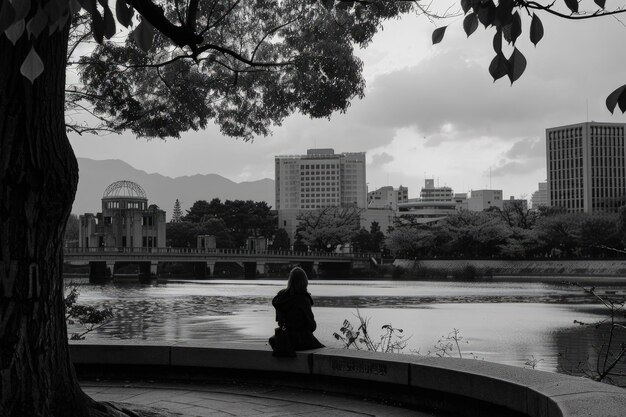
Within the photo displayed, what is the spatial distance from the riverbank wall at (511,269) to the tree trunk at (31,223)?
66.2 meters

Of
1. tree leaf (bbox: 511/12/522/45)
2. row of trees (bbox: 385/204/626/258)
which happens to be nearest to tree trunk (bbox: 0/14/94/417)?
tree leaf (bbox: 511/12/522/45)

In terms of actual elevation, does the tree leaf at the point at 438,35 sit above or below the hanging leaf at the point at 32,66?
above

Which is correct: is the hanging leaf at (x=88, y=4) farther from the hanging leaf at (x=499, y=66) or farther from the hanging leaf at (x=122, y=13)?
the hanging leaf at (x=499, y=66)

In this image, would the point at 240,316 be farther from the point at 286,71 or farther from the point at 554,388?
the point at 554,388

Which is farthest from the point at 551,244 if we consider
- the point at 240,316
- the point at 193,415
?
the point at 193,415

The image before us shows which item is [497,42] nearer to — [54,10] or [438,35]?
[438,35]

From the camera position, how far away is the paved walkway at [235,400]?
5.50 meters

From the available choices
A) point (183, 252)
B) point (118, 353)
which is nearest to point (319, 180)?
point (183, 252)

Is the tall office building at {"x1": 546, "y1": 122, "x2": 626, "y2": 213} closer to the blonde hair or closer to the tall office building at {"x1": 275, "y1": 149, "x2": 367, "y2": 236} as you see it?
the tall office building at {"x1": 275, "y1": 149, "x2": 367, "y2": 236}

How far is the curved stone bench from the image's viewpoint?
436 cm

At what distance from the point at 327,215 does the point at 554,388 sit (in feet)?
342

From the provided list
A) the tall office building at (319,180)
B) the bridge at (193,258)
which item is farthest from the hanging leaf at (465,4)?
the tall office building at (319,180)

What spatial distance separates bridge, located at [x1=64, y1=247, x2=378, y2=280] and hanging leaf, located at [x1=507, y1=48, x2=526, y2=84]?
6991 cm

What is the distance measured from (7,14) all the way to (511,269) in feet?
259
